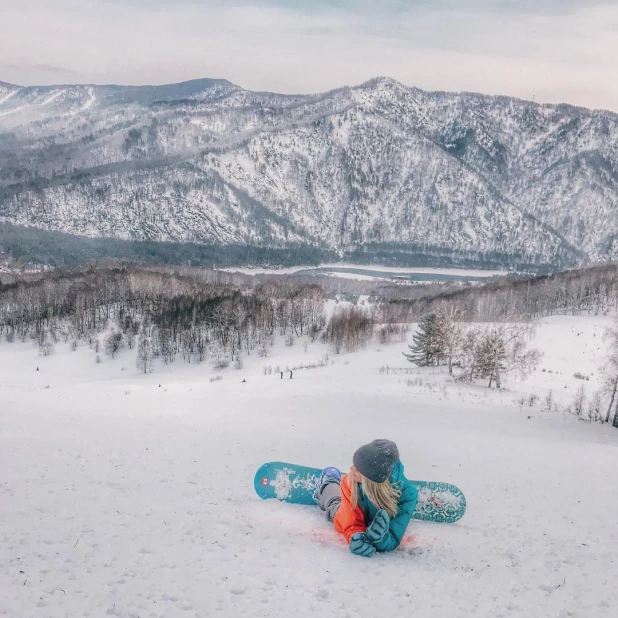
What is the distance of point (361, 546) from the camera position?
36.1 feet

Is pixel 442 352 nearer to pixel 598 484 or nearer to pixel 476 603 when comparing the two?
pixel 598 484

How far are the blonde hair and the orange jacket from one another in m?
0.15

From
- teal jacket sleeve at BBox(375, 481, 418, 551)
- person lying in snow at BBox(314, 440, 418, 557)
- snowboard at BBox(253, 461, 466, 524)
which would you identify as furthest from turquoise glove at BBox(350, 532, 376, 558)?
snowboard at BBox(253, 461, 466, 524)

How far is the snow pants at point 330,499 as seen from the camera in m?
12.7

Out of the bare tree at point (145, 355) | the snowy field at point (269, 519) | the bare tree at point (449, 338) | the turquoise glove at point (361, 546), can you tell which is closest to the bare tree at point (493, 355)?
the bare tree at point (449, 338)

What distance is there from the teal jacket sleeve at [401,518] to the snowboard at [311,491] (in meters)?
2.33

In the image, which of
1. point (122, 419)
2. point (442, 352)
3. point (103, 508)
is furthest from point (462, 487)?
point (442, 352)

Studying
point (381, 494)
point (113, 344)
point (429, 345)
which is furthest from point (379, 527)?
point (113, 344)

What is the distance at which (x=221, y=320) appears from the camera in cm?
9162

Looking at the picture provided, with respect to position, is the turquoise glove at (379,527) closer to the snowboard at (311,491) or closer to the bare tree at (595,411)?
the snowboard at (311,491)

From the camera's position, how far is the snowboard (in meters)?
13.5

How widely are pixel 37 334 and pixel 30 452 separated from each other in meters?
88.3

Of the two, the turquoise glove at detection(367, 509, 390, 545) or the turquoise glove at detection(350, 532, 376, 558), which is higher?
Answer: the turquoise glove at detection(367, 509, 390, 545)

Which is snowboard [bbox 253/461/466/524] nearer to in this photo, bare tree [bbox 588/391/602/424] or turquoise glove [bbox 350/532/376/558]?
turquoise glove [bbox 350/532/376/558]
